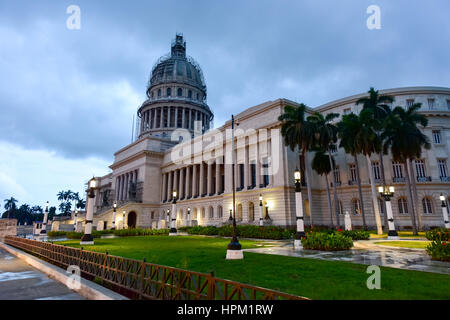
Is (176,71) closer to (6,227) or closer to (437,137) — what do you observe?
(6,227)

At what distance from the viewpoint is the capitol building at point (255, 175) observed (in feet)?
127

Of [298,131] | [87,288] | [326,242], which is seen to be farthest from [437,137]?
[87,288]

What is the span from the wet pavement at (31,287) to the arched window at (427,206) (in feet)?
143

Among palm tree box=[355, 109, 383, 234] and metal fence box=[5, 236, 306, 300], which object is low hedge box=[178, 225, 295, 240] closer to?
palm tree box=[355, 109, 383, 234]

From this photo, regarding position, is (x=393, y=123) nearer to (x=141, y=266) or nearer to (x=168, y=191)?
(x=141, y=266)

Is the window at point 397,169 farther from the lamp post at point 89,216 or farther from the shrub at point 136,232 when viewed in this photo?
the lamp post at point 89,216

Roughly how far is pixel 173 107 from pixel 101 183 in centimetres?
3892

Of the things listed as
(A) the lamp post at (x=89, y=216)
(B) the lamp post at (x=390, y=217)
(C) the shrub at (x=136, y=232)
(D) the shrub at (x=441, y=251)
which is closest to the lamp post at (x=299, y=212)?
(D) the shrub at (x=441, y=251)

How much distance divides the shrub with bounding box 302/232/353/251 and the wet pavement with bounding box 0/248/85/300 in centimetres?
1455

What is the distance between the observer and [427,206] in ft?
123

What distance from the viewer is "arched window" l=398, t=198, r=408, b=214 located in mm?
37963

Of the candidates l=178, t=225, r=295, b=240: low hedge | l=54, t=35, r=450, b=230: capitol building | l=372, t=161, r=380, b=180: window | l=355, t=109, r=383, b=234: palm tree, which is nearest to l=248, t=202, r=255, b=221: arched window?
l=54, t=35, r=450, b=230: capitol building

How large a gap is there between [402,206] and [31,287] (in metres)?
43.1

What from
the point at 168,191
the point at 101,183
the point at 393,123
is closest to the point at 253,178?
the point at 393,123
